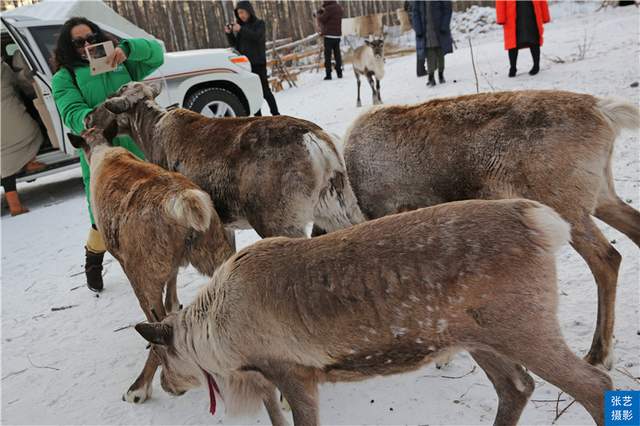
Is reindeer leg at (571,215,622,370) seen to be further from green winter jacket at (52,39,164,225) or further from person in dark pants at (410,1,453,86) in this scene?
person in dark pants at (410,1,453,86)

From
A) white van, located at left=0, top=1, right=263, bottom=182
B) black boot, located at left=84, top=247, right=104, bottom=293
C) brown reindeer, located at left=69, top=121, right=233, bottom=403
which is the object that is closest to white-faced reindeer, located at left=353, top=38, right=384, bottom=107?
white van, located at left=0, top=1, right=263, bottom=182

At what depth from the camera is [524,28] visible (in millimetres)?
8898

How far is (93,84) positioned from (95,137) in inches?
19.7

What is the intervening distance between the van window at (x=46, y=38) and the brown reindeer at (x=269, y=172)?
4.35 metres

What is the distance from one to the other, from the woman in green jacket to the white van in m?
2.78

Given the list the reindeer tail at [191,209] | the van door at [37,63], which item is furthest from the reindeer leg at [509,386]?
the van door at [37,63]

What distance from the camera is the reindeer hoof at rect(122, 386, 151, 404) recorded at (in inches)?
129

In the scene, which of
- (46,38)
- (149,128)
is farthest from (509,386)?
(46,38)

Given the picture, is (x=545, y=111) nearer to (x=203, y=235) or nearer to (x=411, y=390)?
(x=411, y=390)

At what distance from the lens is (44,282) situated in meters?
5.39

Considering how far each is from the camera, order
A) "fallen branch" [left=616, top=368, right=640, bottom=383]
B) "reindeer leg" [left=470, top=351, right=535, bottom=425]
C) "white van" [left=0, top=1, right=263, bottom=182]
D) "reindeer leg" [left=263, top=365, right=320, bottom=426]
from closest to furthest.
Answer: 1. "reindeer leg" [left=263, top=365, right=320, bottom=426]
2. "reindeer leg" [left=470, top=351, right=535, bottom=425]
3. "fallen branch" [left=616, top=368, right=640, bottom=383]
4. "white van" [left=0, top=1, right=263, bottom=182]

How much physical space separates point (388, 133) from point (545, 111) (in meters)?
0.95

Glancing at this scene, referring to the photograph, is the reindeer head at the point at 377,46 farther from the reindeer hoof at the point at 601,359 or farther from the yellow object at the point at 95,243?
the reindeer hoof at the point at 601,359

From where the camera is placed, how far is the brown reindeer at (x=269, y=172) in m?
3.32
